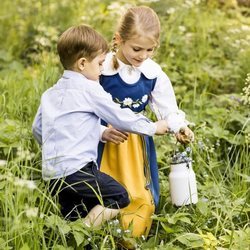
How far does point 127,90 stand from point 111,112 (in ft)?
1.03

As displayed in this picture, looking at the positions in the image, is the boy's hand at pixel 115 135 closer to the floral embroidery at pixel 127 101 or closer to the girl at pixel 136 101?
the girl at pixel 136 101

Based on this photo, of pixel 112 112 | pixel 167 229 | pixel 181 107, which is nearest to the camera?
pixel 112 112

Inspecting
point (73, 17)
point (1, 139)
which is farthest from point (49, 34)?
point (1, 139)

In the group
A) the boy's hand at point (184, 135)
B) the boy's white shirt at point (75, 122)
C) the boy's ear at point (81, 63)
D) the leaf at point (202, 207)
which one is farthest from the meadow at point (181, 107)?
the boy's ear at point (81, 63)

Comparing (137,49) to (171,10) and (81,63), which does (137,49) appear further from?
(171,10)

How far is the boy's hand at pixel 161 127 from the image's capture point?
3.24 meters

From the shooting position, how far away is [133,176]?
3434mm

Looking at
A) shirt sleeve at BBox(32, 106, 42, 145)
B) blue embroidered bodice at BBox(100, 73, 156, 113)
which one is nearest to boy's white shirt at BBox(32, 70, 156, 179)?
shirt sleeve at BBox(32, 106, 42, 145)

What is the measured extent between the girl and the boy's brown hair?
190 millimetres

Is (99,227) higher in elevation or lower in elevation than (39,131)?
lower

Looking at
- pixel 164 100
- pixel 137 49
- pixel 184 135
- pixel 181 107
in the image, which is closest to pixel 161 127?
pixel 184 135

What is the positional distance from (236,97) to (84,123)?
6.23 ft

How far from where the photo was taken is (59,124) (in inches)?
122

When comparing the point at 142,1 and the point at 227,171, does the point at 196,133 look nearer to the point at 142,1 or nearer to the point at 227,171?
the point at 227,171
